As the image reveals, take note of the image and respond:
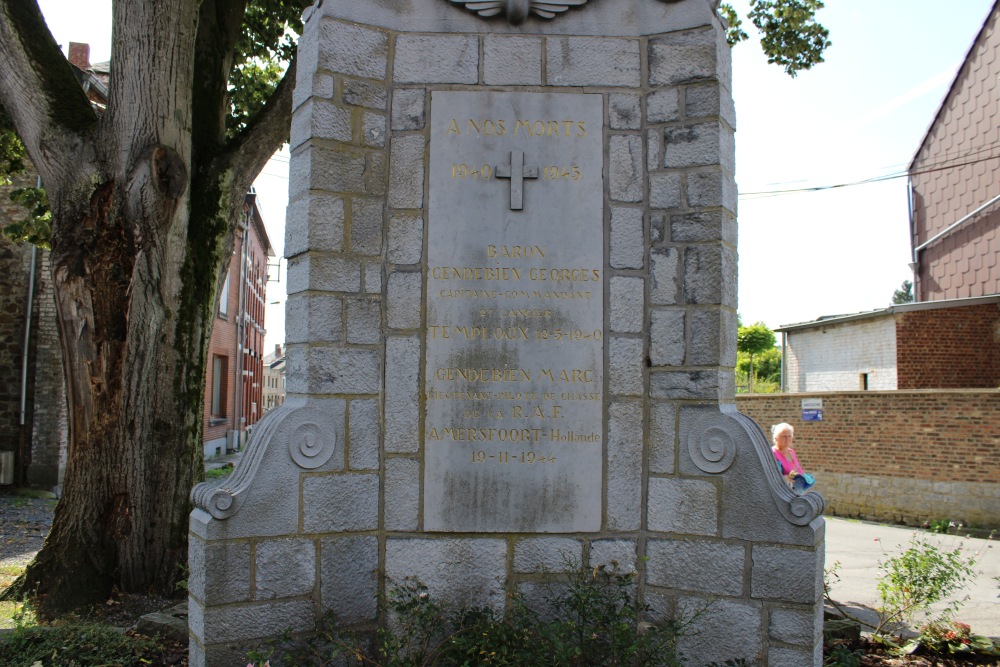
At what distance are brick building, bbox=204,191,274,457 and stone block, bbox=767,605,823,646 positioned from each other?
58.9 ft

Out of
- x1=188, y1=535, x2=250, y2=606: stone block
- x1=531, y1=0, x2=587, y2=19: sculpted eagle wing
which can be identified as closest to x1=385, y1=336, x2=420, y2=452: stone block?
x1=188, y1=535, x2=250, y2=606: stone block

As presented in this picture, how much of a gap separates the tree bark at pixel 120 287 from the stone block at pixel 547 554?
335cm

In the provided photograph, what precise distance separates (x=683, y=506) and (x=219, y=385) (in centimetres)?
2252

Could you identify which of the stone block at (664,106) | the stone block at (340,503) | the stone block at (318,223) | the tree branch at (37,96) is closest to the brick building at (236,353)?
the tree branch at (37,96)

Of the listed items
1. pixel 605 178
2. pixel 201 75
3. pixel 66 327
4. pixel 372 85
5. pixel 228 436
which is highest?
pixel 201 75

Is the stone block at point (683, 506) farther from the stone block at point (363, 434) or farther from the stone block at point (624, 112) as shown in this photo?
the stone block at point (624, 112)

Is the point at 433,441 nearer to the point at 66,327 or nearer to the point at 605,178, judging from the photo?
the point at 605,178

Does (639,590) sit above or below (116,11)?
below

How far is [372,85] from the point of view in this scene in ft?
13.3

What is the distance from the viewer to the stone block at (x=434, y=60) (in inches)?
161

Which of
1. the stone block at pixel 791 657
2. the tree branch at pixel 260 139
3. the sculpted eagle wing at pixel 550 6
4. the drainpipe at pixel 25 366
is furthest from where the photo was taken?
the drainpipe at pixel 25 366

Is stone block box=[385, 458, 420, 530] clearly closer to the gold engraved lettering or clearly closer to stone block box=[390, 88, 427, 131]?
the gold engraved lettering

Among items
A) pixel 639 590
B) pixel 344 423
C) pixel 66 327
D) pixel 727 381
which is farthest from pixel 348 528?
pixel 66 327

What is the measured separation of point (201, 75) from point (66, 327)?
2530 mm
